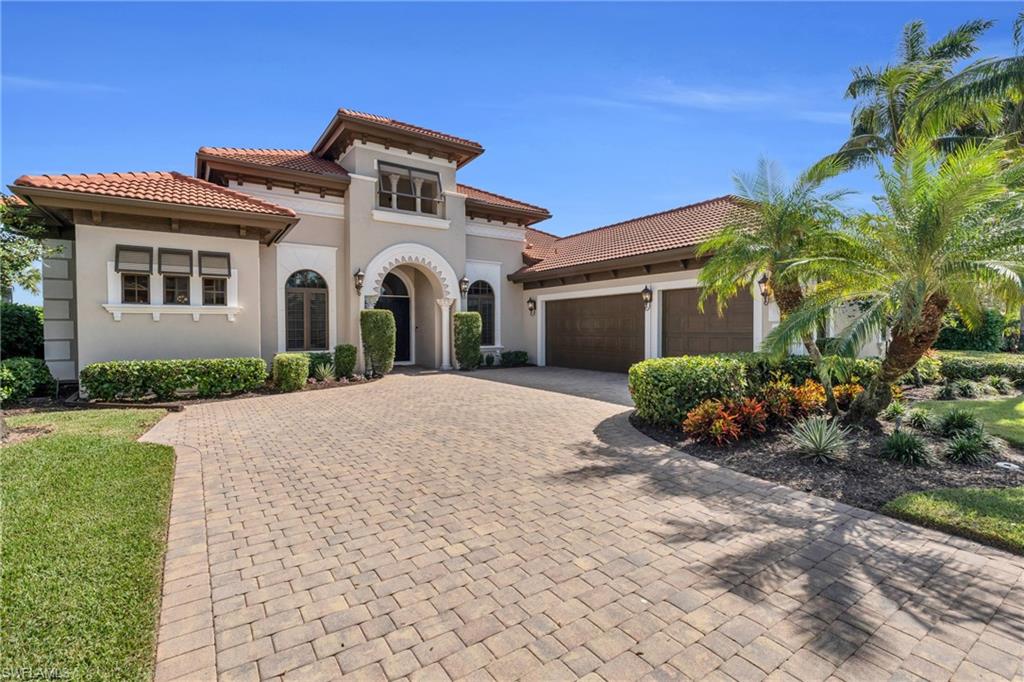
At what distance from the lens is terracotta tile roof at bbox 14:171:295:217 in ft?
33.0

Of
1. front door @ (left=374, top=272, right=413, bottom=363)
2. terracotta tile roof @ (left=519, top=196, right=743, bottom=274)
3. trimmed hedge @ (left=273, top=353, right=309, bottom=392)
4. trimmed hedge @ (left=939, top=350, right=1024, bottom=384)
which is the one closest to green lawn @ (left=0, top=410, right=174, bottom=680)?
trimmed hedge @ (left=273, top=353, right=309, bottom=392)

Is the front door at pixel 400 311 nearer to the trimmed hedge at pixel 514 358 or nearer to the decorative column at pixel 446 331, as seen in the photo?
the decorative column at pixel 446 331

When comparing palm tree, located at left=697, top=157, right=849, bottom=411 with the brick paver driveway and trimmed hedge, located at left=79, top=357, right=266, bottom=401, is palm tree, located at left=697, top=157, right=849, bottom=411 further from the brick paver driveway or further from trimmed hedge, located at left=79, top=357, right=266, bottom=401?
trimmed hedge, located at left=79, top=357, right=266, bottom=401

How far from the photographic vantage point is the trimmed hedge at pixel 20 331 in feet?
40.4

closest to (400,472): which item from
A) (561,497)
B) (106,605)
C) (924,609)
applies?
(561,497)

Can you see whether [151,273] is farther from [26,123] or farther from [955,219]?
[955,219]

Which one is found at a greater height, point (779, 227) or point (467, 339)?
point (779, 227)

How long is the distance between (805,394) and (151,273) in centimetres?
1425

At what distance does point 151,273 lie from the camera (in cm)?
1125

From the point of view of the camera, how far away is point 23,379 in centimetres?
1005

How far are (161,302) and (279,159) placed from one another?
6.68 metres

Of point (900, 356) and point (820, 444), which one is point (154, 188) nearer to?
point (820, 444)

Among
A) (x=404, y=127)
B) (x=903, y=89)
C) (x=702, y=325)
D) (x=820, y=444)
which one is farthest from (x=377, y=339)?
(x=903, y=89)

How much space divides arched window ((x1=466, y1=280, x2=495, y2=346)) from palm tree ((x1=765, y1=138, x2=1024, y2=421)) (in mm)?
12799
